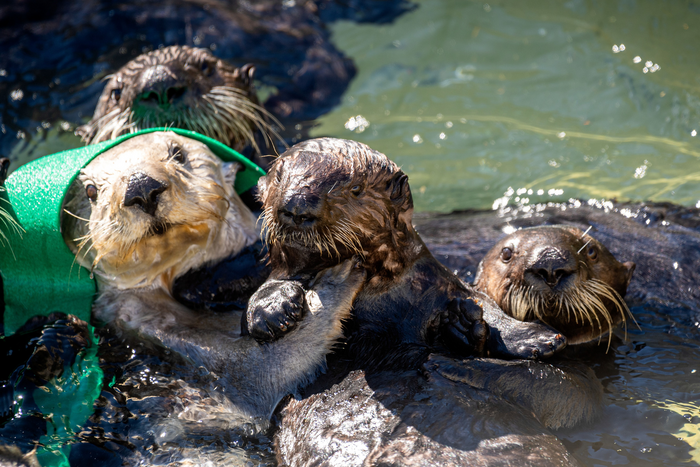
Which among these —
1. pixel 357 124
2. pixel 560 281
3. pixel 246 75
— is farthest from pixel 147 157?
pixel 357 124

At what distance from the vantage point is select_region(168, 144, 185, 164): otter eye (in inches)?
135

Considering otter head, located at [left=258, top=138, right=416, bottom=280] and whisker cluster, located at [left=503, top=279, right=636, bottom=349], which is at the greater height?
otter head, located at [left=258, top=138, right=416, bottom=280]

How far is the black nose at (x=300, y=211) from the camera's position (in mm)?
2674

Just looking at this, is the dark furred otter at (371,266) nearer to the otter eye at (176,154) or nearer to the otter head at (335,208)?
the otter head at (335,208)

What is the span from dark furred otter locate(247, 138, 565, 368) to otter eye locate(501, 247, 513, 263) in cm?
29

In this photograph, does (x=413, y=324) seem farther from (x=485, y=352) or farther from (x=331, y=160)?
(x=331, y=160)

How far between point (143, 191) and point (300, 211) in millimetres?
816

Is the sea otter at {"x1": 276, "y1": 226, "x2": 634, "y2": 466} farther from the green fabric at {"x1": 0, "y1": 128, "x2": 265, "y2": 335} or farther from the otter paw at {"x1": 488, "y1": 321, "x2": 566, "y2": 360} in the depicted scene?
the green fabric at {"x1": 0, "y1": 128, "x2": 265, "y2": 335}

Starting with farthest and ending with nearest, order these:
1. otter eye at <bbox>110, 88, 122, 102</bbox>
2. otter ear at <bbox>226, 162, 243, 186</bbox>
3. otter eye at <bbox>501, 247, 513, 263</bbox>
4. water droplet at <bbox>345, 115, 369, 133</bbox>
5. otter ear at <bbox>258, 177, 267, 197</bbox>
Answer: water droplet at <bbox>345, 115, 369, 133</bbox> < otter eye at <bbox>110, 88, 122, 102</bbox> < otter ear at <bbox>226, 162, 243, 186</bbox> < otter eye at <bbox>501, 247, 513, 263</bbox> < otter ear at <bbox>258, 177, 267, 197</bbox>

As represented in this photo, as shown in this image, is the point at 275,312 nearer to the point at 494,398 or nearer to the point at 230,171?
the point at 494,398

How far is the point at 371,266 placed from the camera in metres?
3.12

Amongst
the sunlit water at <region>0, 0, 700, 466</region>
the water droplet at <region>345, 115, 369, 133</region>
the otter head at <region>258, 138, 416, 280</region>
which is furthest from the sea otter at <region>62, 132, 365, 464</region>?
the water droplet at <region>345, 115, 369, 133</region>

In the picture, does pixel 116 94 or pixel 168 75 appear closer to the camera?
pixel 168 75

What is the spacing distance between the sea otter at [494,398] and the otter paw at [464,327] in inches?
2.8
